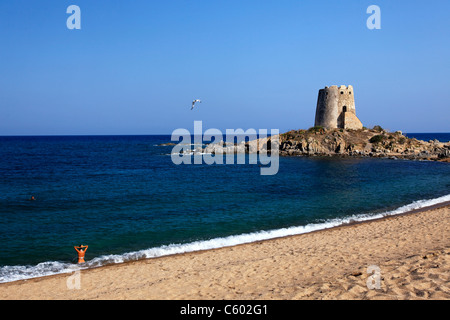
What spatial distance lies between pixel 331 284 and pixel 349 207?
13.1 metres

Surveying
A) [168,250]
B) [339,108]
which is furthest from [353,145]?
[168,250]

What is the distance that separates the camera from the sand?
757 cm

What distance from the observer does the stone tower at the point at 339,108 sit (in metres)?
61.2

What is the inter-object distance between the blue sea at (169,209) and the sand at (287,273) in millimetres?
1329

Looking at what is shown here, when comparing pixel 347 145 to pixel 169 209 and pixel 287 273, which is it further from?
pixel 287 273

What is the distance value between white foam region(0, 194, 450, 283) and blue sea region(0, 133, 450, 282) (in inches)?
1.4

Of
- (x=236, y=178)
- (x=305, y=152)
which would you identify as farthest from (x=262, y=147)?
(x=236, y=178)

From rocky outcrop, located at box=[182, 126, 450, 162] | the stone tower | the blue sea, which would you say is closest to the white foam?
the blue sea

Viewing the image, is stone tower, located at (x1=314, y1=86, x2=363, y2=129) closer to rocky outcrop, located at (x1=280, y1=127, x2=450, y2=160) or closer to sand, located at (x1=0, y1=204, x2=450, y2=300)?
rocky outcrop, located at (x1=280, y1=127, x2=450, y2=160)

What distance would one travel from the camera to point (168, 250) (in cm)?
1298

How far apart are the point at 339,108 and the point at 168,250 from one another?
56075 millimetres

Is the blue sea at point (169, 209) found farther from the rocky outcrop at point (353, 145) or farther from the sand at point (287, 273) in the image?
the rocky outcrop at point (353, 145)
